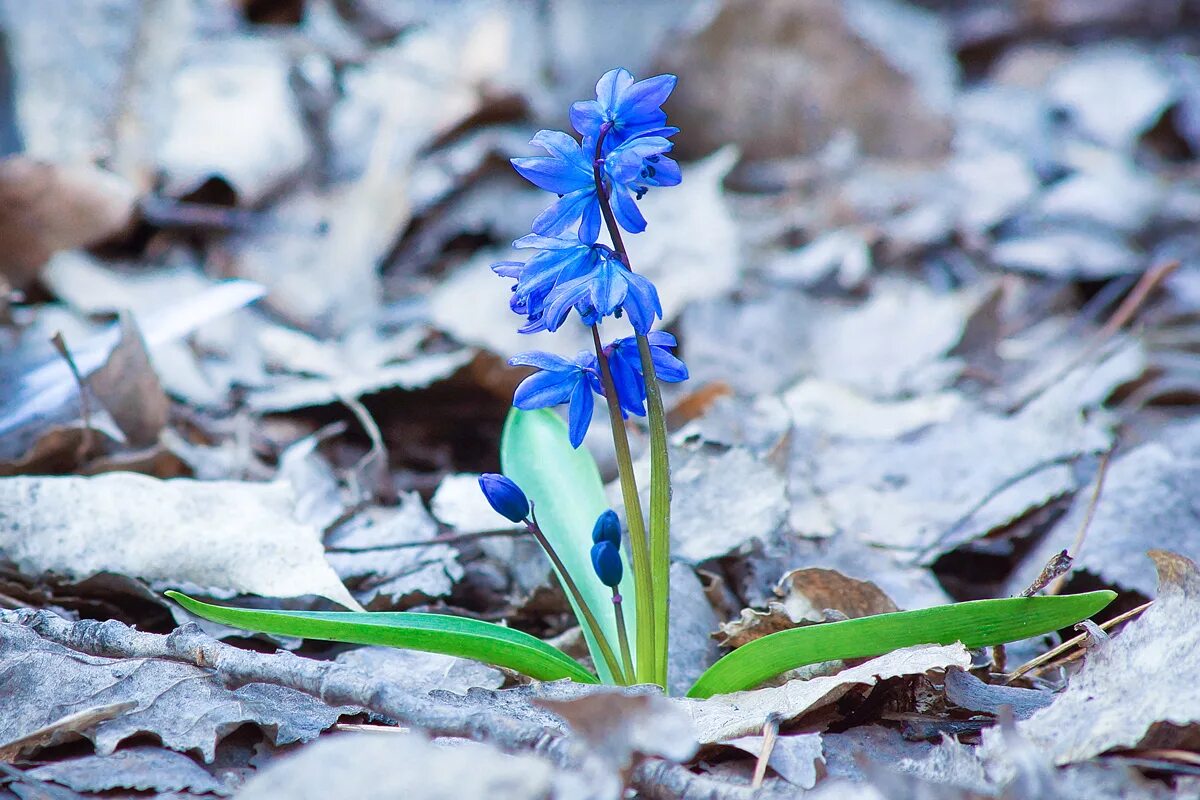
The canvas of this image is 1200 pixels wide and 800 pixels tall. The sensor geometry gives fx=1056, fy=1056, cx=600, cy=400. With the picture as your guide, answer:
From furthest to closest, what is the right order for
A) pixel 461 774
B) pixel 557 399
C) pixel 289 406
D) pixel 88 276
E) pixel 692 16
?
pixel 692 16
pixel 88 276
pixel 289 406
pixel 557 399
pixel 461 774

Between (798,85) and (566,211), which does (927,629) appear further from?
(798,85)

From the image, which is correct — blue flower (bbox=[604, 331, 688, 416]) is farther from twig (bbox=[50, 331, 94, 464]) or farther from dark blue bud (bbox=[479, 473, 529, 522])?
twig (bbox=[50, 331, 94, 464])

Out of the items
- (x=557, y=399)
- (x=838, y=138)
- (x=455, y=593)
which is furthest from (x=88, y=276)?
(x=838, y=138)

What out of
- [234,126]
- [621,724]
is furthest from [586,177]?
[234,126]

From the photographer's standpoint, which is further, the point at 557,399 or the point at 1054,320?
the point at 1054,320

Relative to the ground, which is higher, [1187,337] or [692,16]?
[692,16]

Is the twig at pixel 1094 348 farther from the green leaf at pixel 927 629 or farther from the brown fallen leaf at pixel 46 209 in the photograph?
the brown fallen leaf at pixel 46 209

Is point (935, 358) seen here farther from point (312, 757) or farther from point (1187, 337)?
point (312, 757)

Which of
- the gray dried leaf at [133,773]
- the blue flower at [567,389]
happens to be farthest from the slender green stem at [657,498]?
the gray dried leaf at [133,773]
